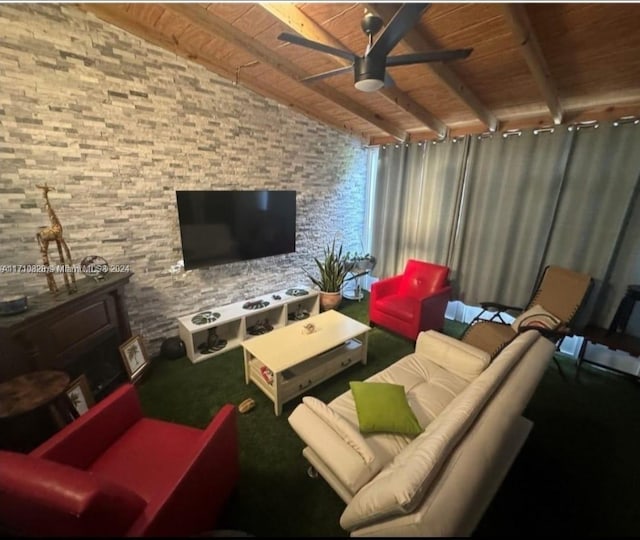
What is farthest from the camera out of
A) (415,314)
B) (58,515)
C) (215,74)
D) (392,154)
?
(392,154)

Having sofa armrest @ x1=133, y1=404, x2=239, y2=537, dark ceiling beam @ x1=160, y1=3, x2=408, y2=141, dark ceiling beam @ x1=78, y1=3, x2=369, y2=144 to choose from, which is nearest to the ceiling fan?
dark ceiling beam @ x1=160, y1=3, x2=408, y2=141

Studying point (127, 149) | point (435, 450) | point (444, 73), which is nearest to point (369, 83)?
point (444, 73)

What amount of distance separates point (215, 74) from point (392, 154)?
→ 253 centimetres

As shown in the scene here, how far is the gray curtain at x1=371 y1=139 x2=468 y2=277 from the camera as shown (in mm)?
3615

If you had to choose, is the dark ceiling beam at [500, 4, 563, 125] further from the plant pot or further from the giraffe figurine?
the giraffe figurine

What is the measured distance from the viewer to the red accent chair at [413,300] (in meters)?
3.02

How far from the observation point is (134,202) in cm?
247

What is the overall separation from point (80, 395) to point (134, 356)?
0.55 meters

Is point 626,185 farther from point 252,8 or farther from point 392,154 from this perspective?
point 252,8

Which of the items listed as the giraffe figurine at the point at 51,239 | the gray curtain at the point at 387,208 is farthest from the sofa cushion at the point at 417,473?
the gray curtain at the point at 387,208

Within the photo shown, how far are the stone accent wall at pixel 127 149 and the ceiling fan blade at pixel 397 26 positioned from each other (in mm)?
1914

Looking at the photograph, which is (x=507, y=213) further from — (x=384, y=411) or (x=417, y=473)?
(x=417, y=473)

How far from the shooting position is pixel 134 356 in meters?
2.42

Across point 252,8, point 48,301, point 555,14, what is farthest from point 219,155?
point 555,14
